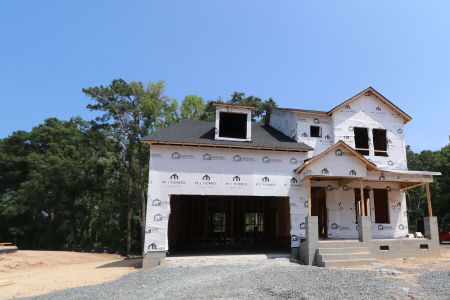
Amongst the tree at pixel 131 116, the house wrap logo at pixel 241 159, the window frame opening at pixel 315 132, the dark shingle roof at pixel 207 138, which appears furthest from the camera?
the tree at pixel 131 116

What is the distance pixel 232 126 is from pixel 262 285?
1102 cm

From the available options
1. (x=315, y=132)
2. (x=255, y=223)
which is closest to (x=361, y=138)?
(x=315, y=132)

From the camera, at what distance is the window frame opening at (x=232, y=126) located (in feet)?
58.0

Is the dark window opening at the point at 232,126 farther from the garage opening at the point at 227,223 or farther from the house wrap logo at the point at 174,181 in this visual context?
the garage opening at the point at 227,223

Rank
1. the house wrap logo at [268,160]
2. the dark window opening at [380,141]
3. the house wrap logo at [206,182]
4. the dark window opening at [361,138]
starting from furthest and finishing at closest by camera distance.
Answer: the dark window opening at [361,138]
the dark window opening at [380,141]
the house wrap logo at [268,160]
the house wrap logo at [206,182]

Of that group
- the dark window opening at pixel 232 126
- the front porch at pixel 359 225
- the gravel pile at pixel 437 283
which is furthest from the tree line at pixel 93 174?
the gravel pile at pixel 437 283

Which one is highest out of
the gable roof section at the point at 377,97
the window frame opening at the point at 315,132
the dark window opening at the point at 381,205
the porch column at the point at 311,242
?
the gable roof section at the point at 377,97

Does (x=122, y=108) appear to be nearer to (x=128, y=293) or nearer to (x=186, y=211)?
(x=186, y=211)

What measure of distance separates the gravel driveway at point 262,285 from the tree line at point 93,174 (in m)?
17.9

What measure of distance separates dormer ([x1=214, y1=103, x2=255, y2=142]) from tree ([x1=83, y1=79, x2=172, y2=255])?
11891mm

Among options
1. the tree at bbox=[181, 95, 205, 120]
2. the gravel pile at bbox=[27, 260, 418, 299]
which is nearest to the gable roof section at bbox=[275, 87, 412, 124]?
the gravel pile at bbox=[27, 260, 418, 299]

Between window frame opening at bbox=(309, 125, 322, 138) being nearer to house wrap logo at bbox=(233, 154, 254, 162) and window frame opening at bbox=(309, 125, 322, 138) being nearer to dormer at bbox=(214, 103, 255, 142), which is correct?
dormer at bbox=(214, 103, 255, 142)

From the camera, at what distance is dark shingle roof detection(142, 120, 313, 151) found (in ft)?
48.6

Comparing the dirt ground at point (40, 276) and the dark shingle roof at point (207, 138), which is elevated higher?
the dark shingle roof at point (207, 138)
